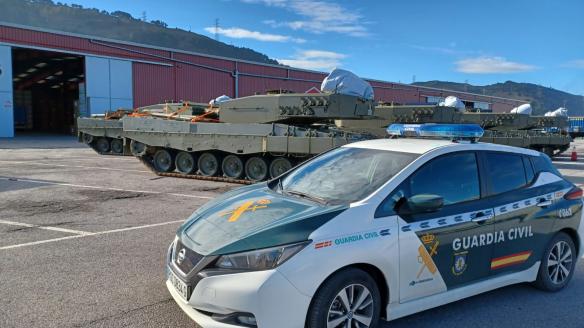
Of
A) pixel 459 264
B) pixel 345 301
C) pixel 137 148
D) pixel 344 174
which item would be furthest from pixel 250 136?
pixel 345 301

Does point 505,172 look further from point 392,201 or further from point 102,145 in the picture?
point 102,145

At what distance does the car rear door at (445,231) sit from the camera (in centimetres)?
370

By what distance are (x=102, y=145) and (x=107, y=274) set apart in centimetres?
1629

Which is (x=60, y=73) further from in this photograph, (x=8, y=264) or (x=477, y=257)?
(x=477, y=257)

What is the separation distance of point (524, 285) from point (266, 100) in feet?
30.6

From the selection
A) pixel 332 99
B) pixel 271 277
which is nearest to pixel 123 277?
pixel 271 277

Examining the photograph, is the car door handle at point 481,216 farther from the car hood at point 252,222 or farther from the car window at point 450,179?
the car hood at point 252,222

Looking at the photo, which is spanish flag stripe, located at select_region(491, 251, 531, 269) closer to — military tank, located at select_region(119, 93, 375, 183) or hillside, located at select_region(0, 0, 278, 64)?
military tank, located at select_region(119, 93, 375, 183)

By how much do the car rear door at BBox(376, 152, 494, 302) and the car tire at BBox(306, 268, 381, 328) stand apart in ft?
0.90

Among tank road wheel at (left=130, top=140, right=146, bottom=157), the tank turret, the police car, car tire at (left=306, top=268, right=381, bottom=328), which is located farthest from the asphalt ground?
tank road wheel at (left=130, top=140, right=146, bottom=157)

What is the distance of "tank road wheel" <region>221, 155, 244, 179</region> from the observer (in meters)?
13.2

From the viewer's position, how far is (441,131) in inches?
186

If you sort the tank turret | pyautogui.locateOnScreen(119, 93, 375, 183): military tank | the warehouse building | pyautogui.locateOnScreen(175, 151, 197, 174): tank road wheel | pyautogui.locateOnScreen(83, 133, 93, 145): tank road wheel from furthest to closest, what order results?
the warehouse building → pyautogui.locateOnScreen(83, 133, 93, 145): tank road wheel → pyautogui.locateOnScreen(175, 151, 197, 174): tank road wheel → the tank turret → pyautogui.locateOnScreen(119, 93, 375, 183): military tank

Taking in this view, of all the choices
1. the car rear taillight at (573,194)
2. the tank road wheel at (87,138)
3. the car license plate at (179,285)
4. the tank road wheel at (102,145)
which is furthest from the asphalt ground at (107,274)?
the tank road wheel at (87,138)
